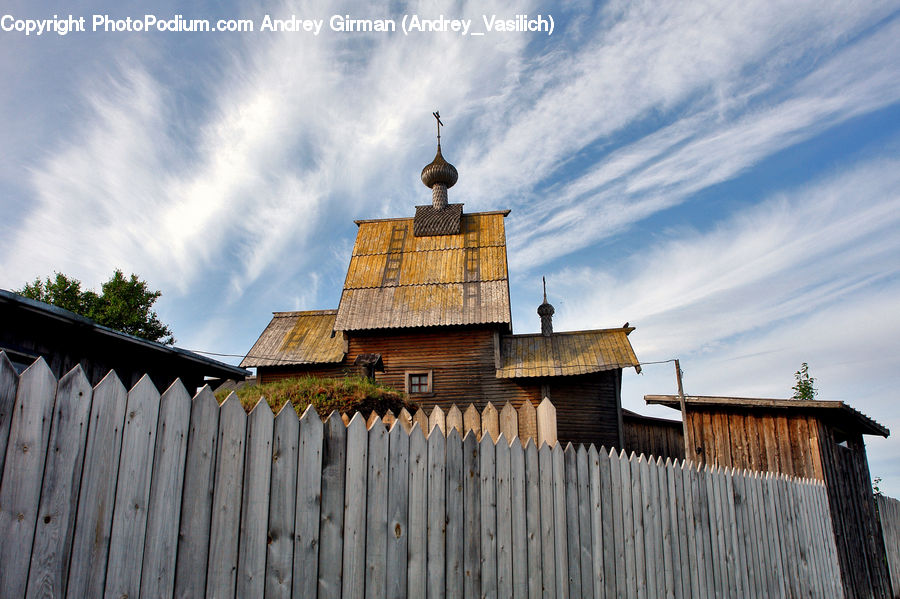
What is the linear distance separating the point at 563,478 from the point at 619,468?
2.90 ft

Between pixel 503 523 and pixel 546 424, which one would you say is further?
pixel 546 424

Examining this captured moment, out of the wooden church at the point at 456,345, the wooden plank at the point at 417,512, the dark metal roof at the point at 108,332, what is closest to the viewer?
the wooden plank at the point at 417,512

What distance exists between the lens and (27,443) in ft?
7.63

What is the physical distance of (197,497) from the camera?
2.74m

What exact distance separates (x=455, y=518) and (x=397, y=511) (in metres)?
0.50

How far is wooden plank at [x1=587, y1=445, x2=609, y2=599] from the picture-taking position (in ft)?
15.1

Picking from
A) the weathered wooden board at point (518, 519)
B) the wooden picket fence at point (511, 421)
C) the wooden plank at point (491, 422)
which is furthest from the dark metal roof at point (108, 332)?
the weathered wooden board at point (518, 519)

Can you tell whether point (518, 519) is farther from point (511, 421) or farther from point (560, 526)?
point (511, 421)

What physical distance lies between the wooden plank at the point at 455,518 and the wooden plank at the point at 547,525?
816 mm

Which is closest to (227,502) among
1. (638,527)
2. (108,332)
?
(638,527)

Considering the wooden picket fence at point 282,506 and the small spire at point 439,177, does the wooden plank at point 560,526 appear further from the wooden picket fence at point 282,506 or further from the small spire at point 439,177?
the small spire at point 439,177

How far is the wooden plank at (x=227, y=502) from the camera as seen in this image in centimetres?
275

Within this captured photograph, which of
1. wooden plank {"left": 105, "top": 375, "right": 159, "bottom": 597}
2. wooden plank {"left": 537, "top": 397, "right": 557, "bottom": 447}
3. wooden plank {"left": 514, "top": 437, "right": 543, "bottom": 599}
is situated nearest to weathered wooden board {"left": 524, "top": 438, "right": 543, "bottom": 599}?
wooden plank {"left": 514, "top": 437, "right": 543, "bottom": 599}

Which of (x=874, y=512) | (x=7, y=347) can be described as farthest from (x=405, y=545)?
(x=874, y=512)
